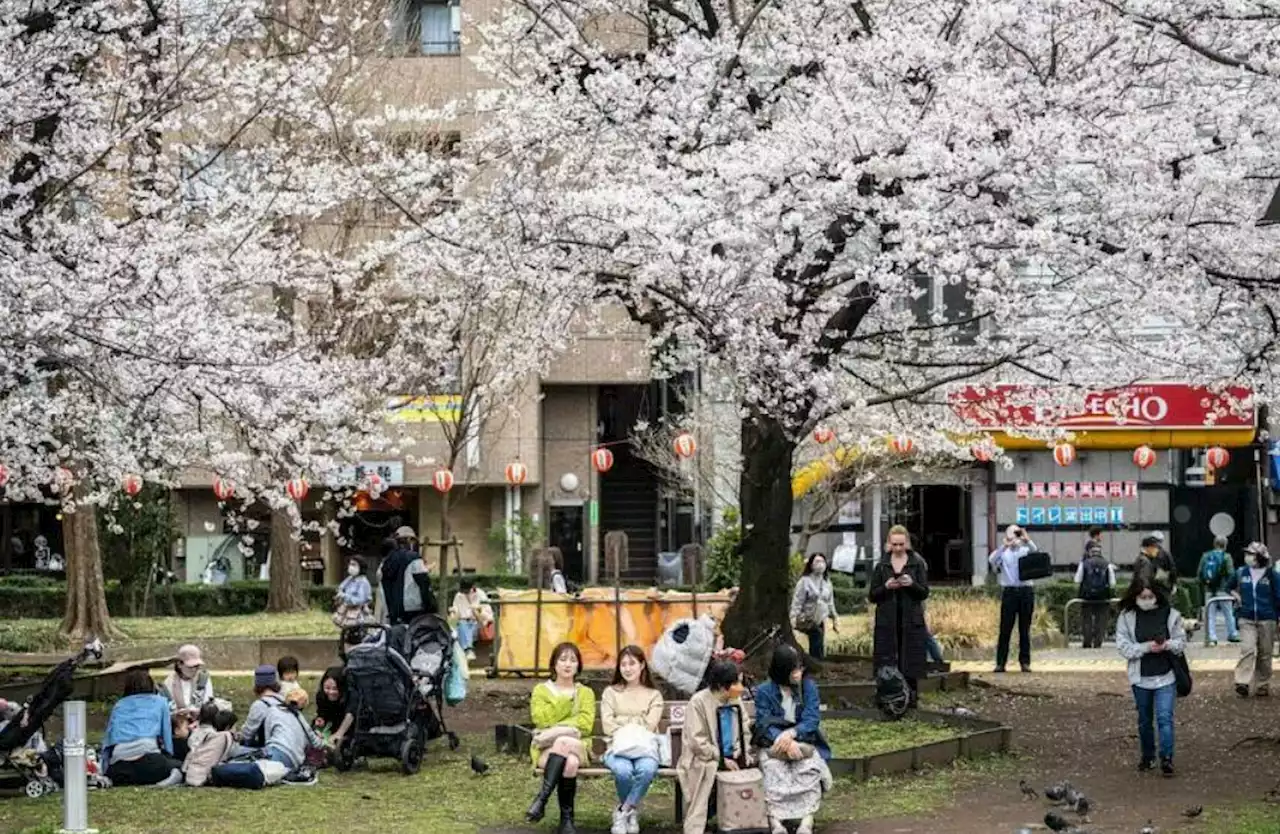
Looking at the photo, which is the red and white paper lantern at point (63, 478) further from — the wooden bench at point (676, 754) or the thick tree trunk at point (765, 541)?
the wooden bench at point (676, 754)

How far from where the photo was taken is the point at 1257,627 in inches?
760

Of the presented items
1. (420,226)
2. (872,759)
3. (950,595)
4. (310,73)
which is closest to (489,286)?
(420,226)

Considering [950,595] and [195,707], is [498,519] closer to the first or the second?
[950,595]

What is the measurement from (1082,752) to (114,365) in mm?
8094

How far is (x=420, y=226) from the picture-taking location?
1738 centimetres

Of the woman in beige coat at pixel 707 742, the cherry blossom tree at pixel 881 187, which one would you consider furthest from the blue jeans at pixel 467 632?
the woman in beige coat at pixel 707 742

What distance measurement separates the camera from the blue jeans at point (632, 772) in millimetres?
11391

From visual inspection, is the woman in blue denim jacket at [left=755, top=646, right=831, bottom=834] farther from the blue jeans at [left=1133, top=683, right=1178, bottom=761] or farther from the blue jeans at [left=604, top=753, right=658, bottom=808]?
the blue jeans at [left=1133, top=683, right=1178, bottom=761]

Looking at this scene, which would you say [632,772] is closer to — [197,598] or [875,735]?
[875,735]

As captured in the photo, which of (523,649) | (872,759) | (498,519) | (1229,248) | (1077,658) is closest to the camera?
(872,759)

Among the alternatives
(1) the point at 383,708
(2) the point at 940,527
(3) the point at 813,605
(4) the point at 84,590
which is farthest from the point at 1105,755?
(2) the point at 940,527

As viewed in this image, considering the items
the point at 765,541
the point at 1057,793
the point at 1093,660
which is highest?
the point at 765,541

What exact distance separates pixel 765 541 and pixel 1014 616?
4.13m

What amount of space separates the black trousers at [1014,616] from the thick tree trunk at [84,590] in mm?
11536
